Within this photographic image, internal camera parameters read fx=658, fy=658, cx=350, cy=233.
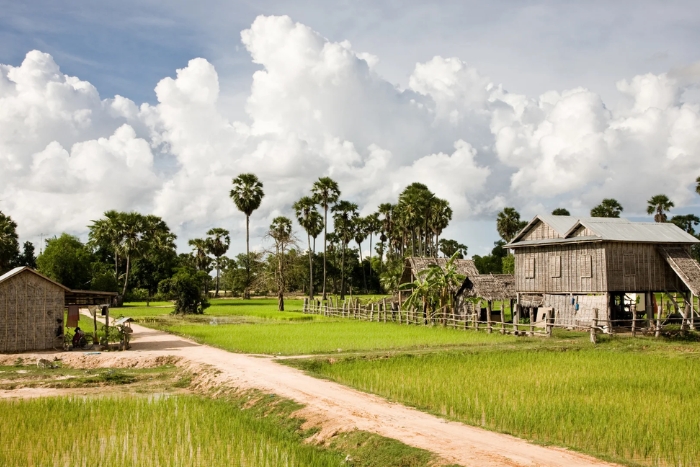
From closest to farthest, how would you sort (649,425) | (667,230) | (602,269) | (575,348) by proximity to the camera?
(649,425) → (575,348) → (602,269) → (667,230)

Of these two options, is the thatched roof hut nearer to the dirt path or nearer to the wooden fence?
the wooden fence

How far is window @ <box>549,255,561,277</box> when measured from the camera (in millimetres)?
32656

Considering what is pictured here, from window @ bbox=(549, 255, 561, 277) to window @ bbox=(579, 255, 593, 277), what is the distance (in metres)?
1.56

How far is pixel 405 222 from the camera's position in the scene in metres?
64.2

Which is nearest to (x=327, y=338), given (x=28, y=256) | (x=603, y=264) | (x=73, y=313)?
(x=73, y=313)

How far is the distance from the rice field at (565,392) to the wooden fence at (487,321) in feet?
15.3

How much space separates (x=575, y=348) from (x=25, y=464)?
18863mm

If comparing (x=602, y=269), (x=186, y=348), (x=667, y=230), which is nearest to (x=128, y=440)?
(x=186, y=348)

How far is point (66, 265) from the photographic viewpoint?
66875 millimetres

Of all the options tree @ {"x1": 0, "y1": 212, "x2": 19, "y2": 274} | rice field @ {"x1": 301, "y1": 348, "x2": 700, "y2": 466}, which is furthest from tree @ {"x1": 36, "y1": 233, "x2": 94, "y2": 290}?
rice field @ {"x1": 301, "y1": 348, "x2": 700, "y2": 466}

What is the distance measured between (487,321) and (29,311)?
18817 millimetres

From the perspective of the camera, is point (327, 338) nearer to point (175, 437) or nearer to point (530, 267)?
point (530, 267)

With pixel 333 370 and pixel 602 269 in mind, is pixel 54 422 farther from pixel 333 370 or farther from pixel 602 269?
pixel 602 269

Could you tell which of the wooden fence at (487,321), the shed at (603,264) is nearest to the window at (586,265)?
the shed at (603,264)
